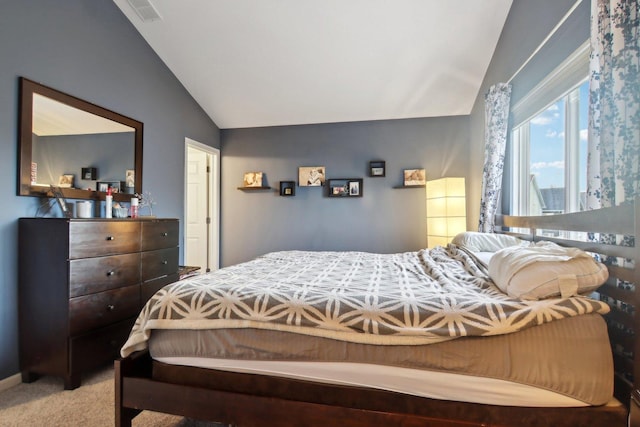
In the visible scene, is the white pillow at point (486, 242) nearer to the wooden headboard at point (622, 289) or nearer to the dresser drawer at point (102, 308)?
the wooden headboard at point (622, 289)

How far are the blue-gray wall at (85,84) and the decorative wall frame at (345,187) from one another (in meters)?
1.94

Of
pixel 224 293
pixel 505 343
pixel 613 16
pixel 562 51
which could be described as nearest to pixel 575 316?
pixel 505 343

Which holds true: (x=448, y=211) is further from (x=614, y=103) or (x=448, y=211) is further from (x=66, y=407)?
(x=66, y=407)

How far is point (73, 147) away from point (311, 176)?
8.44ft

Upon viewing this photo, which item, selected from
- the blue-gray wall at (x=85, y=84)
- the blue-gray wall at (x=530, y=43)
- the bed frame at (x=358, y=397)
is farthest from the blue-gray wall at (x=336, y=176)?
the bed frame at (x=358, y=397)

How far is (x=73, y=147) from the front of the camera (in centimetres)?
234

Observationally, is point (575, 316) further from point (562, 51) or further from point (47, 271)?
point (47, 271)

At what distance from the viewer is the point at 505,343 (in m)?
1.04

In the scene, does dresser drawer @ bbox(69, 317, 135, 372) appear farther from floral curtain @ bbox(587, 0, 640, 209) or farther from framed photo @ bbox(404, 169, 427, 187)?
framed photo @ bbox(404, 169, 427, 187)

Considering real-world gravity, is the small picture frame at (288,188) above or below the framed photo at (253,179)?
below

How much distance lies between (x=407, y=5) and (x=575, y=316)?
274 centimetres

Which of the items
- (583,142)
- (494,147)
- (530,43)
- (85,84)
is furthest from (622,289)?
(85,84)

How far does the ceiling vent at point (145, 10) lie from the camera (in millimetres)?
2666

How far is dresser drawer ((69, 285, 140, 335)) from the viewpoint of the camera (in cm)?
192
